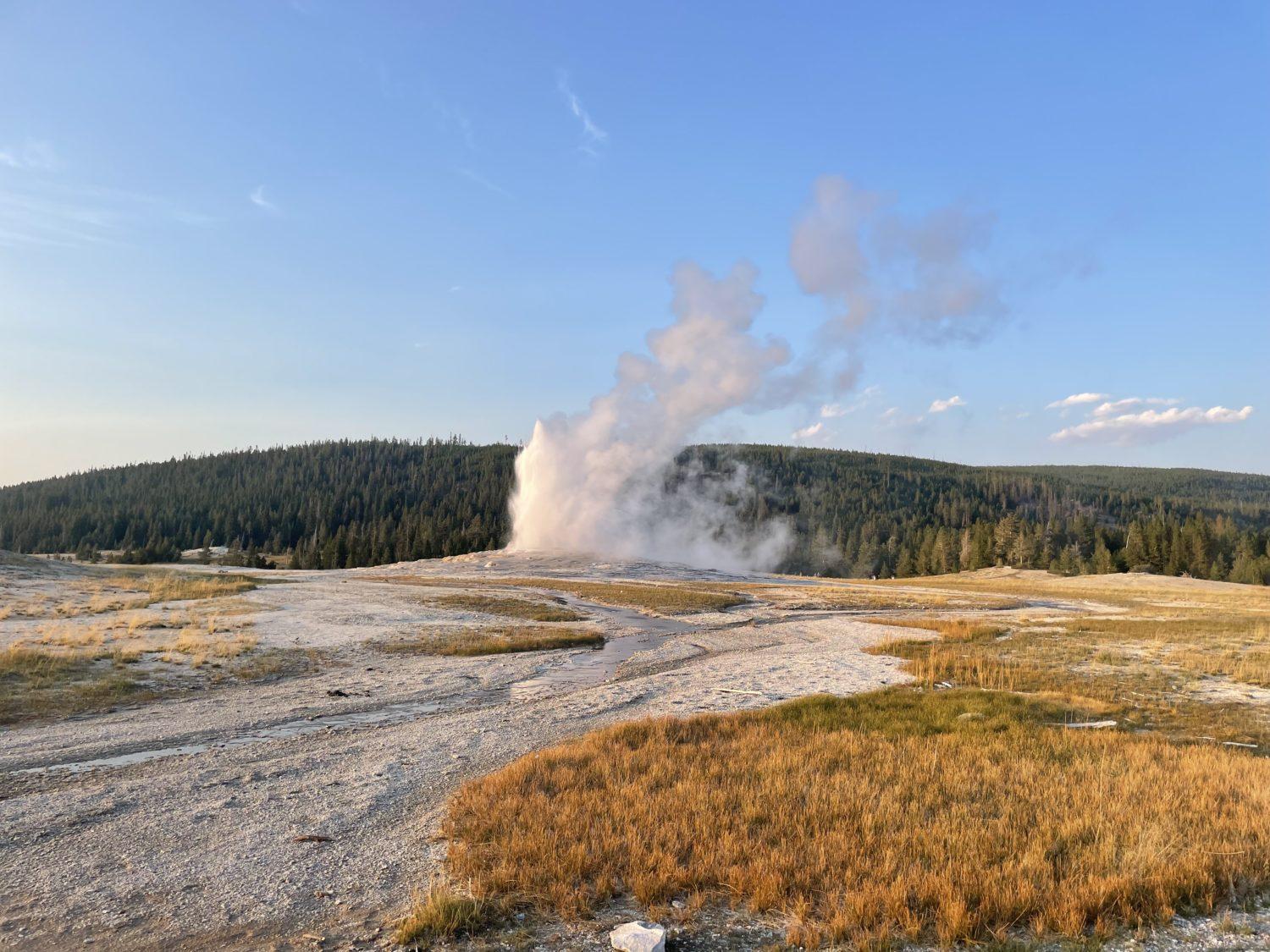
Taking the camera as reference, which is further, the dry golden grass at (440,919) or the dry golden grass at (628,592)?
the dry golden grass at (628,592)

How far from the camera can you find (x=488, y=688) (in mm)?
20812

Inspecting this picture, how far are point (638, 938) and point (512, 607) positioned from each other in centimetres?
4212

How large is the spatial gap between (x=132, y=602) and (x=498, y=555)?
62.3m

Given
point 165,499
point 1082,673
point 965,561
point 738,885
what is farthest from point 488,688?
point 165,499

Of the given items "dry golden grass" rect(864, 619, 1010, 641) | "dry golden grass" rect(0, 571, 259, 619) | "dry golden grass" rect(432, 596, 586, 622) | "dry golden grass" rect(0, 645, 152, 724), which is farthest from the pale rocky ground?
"dry golden grass" rect(432, 596, 586, 622)

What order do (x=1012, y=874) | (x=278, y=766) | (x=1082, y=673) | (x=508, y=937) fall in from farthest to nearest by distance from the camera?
(x=1082, y=673)
(x=278, y=766)
(x=1012, y=874)
(x=508, y=937)

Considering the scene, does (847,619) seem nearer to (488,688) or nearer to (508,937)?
(488,688)

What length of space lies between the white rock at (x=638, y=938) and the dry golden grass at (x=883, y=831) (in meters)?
0.70

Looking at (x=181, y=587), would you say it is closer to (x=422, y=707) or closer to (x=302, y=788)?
(x=422, y=707)

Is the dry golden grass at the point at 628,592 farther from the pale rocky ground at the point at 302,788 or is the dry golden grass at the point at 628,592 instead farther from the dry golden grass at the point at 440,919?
the dry golden grass at the point at 440,919

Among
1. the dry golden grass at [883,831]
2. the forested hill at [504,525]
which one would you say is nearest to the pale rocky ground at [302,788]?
the dry golden grass at [883,831]

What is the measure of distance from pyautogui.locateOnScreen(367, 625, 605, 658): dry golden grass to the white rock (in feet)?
72.6

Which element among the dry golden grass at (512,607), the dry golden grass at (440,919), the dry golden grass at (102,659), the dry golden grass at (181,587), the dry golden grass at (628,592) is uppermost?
the dry golden grass at (440,919)

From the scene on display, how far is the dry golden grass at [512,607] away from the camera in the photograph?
42.2 meters
